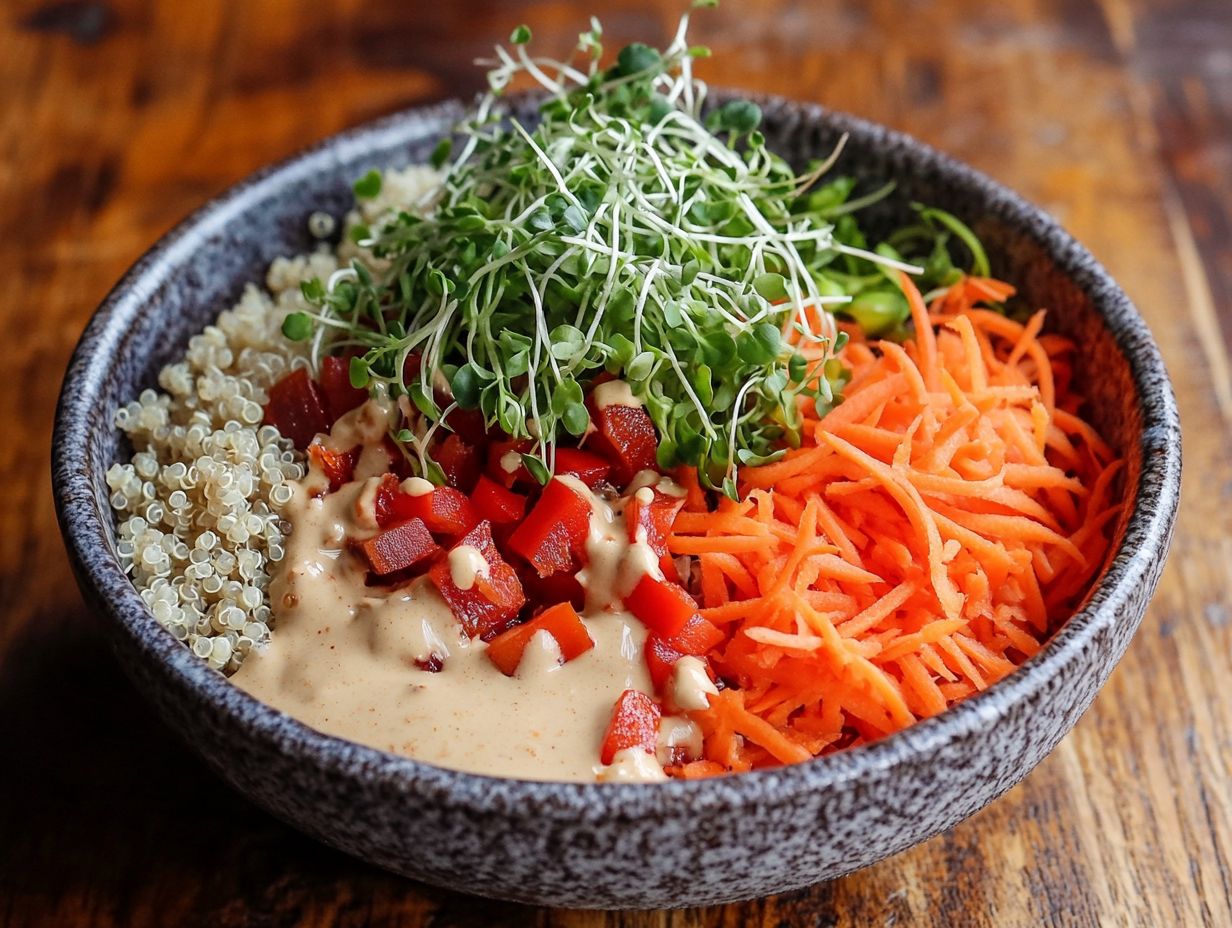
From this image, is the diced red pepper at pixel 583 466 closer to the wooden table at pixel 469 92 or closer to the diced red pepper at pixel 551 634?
the diced red pepper at pixel 551 634

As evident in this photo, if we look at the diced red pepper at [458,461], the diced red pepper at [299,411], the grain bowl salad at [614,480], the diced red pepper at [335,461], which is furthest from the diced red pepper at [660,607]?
the diced red pepper at [299,411]

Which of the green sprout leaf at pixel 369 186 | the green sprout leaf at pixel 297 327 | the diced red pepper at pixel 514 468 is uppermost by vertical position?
the green sprout leaf at pixel 369 186

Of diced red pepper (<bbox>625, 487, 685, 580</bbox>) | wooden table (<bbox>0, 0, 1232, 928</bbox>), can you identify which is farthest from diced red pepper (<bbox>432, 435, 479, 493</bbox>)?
wooden table (<bbox>0, 0, 1232, 928</bbox>)

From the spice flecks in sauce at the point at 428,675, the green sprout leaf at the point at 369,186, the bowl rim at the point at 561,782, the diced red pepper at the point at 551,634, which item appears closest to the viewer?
the bowl rim at the point at 561,782

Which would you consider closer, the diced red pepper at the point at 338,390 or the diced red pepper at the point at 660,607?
the diced red pepper at the point at 660,607

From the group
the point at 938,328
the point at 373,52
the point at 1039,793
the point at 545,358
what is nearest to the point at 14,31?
the point at 373,52

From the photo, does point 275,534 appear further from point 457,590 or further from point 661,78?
point 661,78

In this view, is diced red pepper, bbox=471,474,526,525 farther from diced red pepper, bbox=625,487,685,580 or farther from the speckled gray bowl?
the speckled gray bowl
